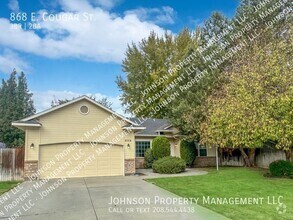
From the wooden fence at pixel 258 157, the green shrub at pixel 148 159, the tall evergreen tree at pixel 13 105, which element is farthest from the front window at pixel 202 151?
the tall evergreen tree at pixel 13 105

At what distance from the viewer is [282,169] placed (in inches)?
531

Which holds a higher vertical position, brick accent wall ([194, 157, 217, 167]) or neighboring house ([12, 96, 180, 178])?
neighboring house ([12, 96, 180, 178])

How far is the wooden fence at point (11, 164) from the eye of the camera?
14795 millimetres

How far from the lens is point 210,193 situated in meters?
9.80

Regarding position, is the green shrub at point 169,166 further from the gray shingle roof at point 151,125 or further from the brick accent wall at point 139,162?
the gray shingle roof at point 151,125

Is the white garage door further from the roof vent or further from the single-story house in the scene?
the roof vent

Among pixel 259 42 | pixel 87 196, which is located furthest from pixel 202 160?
pixel 87 196

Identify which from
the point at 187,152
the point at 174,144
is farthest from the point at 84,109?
the point at 174,144

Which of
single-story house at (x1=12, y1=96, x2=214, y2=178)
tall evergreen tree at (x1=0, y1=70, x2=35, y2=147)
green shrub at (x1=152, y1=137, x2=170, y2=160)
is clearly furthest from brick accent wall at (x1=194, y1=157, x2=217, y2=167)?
tall evergreen tree at (x1=0, y1=70, x2=35, y2=147)

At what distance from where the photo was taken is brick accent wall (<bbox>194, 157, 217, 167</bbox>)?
72.6 feet

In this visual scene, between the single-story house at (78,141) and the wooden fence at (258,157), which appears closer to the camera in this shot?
the single-story house at (78,141)

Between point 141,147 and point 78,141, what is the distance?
21.6ft

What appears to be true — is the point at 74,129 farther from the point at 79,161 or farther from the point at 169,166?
the point at 169,166

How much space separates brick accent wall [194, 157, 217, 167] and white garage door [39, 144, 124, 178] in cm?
816
